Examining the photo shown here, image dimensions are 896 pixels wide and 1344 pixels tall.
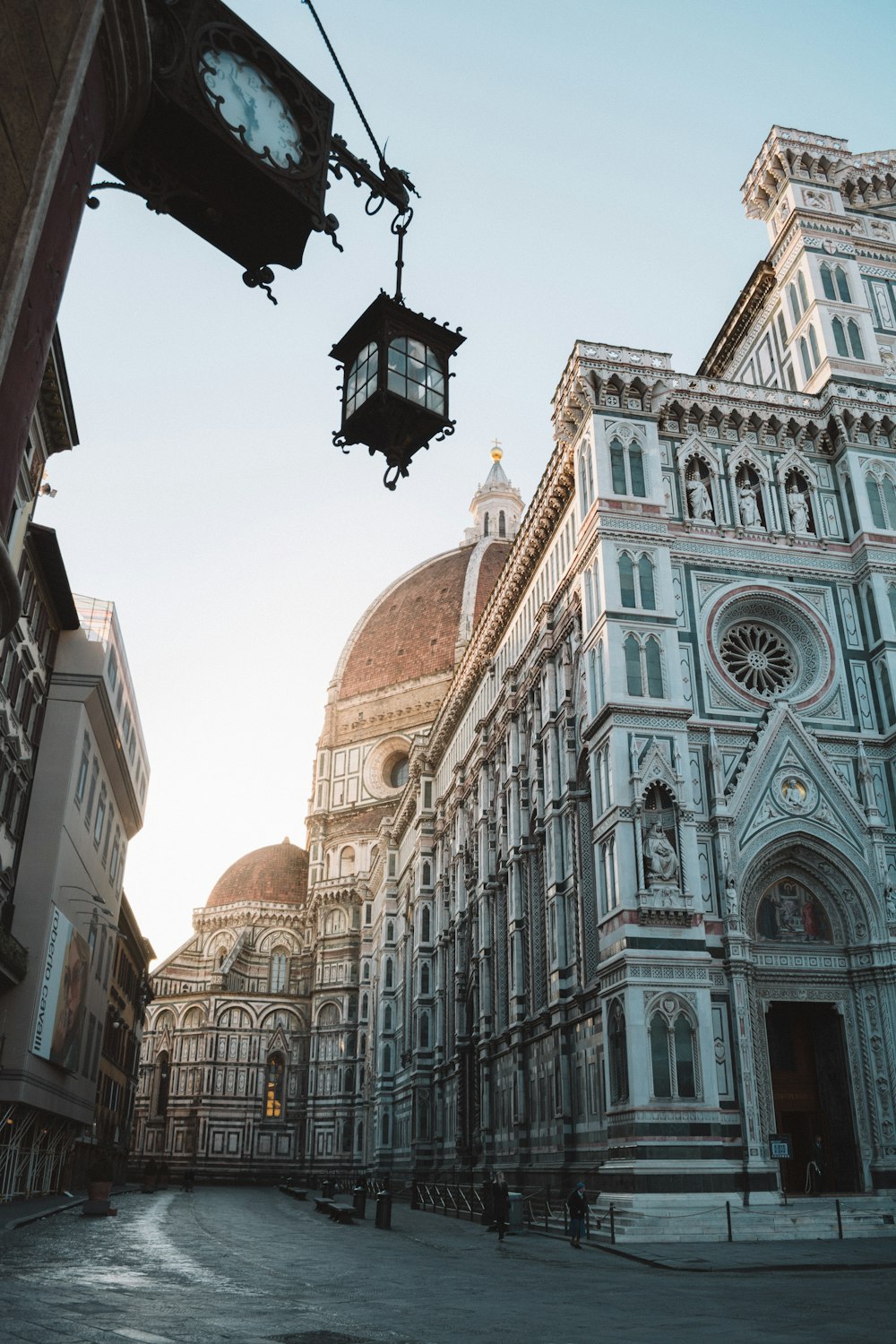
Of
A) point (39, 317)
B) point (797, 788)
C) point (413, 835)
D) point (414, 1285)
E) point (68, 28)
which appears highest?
point (413, 835)

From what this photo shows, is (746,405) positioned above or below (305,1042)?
above

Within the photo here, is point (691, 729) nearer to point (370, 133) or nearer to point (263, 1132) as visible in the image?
point (370, 133)

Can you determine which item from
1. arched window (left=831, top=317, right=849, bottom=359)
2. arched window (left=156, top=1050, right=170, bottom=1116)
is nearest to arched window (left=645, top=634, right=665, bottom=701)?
arched window (left=831, top=317, right=849, bottom=359)

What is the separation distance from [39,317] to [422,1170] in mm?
48878

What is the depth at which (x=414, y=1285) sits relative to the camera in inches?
562

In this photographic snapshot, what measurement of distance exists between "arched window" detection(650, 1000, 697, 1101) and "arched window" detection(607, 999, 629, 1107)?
0.69 metres

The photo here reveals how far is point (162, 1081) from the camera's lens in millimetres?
80125

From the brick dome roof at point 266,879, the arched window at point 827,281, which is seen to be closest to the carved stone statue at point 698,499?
the arched window at point 827,281

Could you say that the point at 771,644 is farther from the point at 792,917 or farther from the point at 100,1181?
the point at 100,1181

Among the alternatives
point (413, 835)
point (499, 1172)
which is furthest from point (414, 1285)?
point (413, 835)

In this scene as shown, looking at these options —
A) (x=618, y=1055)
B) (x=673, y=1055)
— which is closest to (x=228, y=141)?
(x=673, y=1055)

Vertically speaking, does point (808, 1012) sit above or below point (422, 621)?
below

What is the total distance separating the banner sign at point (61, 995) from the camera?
3375 cm

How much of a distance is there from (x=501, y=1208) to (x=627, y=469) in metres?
20.0
